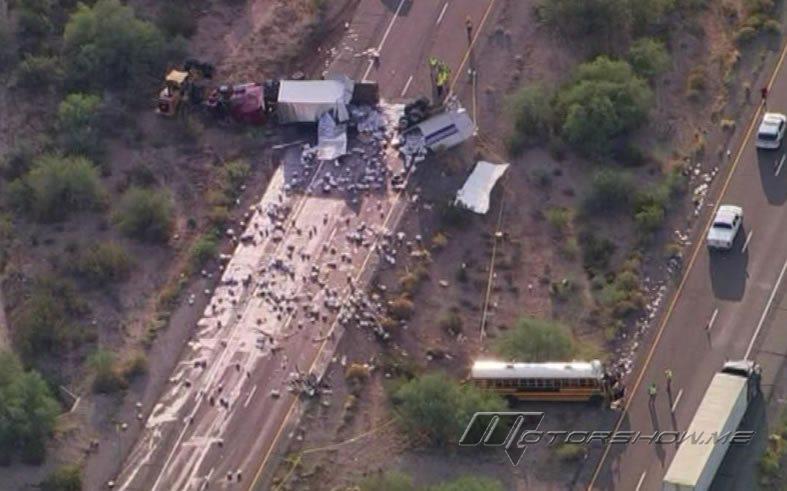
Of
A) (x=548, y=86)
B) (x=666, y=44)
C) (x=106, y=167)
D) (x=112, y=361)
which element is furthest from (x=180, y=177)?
(x=666, y=44)

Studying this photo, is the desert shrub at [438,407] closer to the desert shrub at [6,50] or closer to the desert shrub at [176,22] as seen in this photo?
the desert shrub at [176,22]

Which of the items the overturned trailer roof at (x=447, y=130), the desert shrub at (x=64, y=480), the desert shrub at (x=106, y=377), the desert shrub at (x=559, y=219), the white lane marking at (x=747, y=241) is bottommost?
the desert shrub at (x=64, y=480)

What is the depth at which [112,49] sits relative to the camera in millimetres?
105438

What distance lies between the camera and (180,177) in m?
102

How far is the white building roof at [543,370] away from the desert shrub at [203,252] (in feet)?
50.1

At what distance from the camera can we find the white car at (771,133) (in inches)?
3912

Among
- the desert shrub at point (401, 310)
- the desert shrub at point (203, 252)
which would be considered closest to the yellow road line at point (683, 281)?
the desert shrub at point (401, 310)

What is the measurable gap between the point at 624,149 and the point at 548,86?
5414mm

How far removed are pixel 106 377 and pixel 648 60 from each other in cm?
3100

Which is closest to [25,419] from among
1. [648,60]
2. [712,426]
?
[712,426]

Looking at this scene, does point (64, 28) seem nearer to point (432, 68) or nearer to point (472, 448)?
point (432, 68)

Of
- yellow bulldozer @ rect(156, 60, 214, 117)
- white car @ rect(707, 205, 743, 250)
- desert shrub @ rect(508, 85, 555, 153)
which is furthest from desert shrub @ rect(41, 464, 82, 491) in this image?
white car @ rect(707, 205, 743, 250)

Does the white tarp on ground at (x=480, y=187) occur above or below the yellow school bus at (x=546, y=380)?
above

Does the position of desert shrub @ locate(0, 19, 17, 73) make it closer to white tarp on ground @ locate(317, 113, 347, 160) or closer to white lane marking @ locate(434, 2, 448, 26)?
white tarp on ground @ locate(317, 113, 347, 160)
